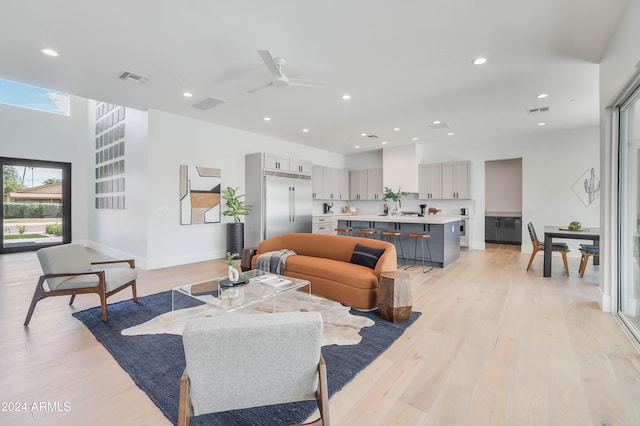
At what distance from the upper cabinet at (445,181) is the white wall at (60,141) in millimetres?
9323

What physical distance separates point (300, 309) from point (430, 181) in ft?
21.0

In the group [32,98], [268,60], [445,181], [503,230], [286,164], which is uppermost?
[32,98]

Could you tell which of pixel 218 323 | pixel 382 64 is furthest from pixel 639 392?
pixel 382 64

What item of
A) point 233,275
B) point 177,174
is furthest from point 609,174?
point 177,174

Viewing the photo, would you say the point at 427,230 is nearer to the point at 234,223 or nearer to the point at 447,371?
the point at 447,371

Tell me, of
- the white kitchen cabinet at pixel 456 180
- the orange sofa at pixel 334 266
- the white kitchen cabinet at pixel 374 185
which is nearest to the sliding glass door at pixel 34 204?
the orange sofa at pixel 334 266

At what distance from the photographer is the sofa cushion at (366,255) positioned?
140 inches

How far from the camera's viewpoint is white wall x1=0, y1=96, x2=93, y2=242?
266 inches

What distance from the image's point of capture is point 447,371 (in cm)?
213

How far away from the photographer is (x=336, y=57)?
3.36 metres

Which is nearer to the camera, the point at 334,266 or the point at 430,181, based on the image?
the point at 334,266

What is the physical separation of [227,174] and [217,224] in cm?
113

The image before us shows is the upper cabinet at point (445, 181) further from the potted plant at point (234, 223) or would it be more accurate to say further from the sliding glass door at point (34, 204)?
the sliding glass door at point (34, 204)

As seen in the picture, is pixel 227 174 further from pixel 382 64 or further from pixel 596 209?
pixel 596 209
